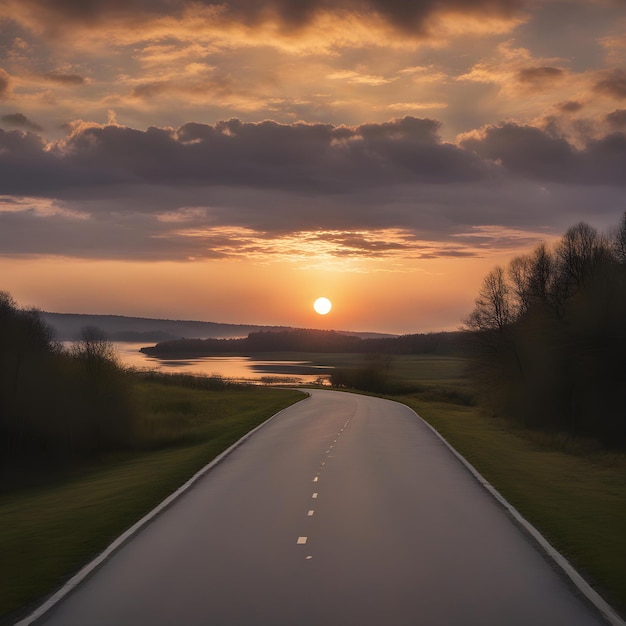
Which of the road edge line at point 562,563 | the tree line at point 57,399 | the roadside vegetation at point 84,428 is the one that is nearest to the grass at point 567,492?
the road edge line at point 562,563

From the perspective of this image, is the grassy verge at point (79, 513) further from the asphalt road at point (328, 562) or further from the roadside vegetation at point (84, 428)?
the asphalt road at point (328, 562)

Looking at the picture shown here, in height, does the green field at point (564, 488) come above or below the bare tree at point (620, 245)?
below

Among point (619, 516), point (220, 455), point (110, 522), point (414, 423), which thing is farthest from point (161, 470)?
point (414, 423)

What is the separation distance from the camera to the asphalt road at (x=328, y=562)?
9.72 m

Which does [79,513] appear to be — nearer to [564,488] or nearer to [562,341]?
[564,488]

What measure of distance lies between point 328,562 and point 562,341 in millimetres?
40156

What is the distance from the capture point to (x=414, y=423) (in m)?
43.7


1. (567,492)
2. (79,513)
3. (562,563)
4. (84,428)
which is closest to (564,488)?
(567,492)

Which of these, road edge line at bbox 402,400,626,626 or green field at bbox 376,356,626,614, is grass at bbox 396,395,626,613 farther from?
road edge line at bbox 402,400,626,626

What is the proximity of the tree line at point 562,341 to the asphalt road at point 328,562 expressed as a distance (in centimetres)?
2797

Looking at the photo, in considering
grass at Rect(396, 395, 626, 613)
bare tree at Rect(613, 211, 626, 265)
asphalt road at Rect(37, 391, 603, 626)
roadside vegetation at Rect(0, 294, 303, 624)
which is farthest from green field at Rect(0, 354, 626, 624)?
bare tree at Rect(613, 211, 626, 265)

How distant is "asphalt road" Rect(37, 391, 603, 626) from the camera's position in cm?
972

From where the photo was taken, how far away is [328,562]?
40.4 ft

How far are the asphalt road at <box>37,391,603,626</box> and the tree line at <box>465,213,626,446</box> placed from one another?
91.8 ft
